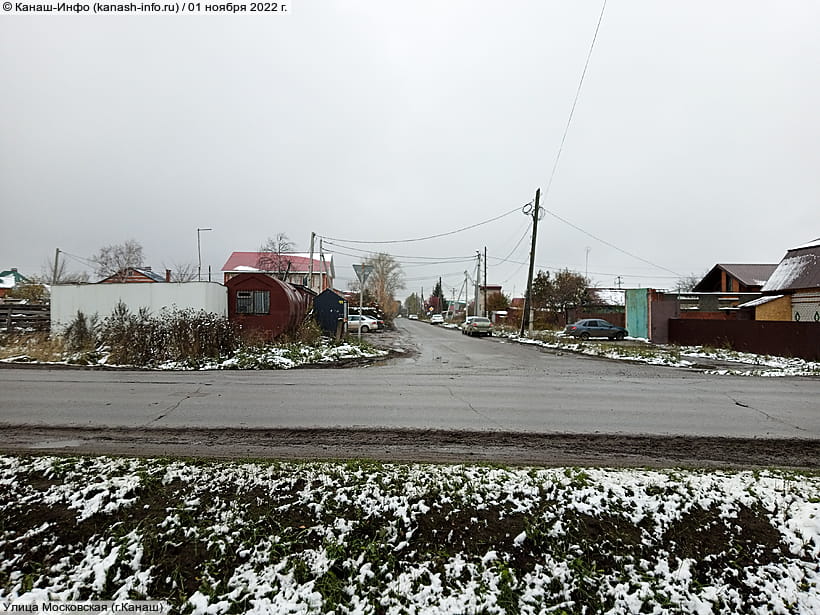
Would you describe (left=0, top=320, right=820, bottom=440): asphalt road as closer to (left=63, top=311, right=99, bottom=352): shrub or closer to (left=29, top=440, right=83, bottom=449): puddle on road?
(left=29, top=440, right=83, bottom=449): puddle on road

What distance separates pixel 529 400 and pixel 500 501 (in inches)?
242

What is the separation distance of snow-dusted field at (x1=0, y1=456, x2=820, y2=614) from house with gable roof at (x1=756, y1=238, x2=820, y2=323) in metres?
27.1

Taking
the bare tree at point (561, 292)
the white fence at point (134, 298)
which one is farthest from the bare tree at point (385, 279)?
the white fence at point (134, 298)

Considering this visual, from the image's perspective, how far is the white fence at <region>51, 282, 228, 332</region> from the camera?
2023cm

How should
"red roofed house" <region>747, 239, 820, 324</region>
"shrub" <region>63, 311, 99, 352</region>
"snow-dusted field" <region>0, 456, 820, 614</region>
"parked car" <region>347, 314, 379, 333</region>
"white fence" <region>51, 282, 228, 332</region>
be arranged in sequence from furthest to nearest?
"parked car" <region>347, 314, 379, 333</region> < "red roofed house" <region>747, 239, 820, 324</region> < "white fence" <region>51, 282, 228, 332</region> < "shrub" <region>63, 311, 99, 352</region> < "snow-dusted field" <region>0, 456, 820, 614</region>

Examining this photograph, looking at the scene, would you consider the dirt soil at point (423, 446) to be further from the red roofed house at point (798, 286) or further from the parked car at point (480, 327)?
the parked car at point (480, 327)

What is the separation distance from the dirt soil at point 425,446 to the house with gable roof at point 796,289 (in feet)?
78.8

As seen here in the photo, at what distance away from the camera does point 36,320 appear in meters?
24.6

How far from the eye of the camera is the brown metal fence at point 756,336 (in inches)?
741

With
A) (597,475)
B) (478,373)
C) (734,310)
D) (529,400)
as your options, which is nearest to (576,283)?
(734,310)

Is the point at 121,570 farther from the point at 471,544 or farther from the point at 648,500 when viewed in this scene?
the point at 648,500

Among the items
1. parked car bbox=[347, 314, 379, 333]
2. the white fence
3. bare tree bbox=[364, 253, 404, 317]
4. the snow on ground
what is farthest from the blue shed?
bare tree bbox=[364, 253, 404, 317]

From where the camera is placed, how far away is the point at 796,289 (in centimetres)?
2642

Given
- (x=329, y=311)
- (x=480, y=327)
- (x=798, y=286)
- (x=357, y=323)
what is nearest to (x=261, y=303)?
(x=329, y=311)
